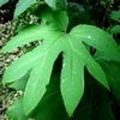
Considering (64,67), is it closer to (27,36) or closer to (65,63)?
(65,63)

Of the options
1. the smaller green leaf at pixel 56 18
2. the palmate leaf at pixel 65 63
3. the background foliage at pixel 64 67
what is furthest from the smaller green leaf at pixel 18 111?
the smaller green leaf at pixel 56 18

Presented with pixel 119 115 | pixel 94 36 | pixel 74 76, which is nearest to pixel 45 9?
pixel 94 36

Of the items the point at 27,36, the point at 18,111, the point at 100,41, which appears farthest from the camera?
the point at 18,111

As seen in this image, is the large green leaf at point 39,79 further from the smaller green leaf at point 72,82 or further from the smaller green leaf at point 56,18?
the smaller green leaf at point 56,18

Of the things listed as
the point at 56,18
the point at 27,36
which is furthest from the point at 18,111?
the point at 56,18

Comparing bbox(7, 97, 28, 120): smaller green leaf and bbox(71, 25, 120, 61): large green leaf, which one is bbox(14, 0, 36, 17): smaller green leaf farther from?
bbox(7, 97, 28, 120): smaller green leaf

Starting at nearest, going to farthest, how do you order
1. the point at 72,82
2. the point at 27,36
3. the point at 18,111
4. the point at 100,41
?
the point at 72,82 → the point at 100,41 → the point at 27,36 → the point at 18,111

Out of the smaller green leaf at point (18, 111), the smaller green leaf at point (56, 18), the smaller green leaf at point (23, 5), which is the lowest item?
the smaller green leaf at point (18, 111)

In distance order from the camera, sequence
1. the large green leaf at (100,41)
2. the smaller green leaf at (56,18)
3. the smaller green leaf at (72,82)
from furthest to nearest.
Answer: the smaller green leaf at (56,18)
the large green leaf at (100,41)
the smaller green leaf at (72,82)

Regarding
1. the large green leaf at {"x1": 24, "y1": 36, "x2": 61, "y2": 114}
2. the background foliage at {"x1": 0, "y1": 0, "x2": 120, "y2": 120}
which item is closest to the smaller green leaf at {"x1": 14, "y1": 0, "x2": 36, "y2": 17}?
the background foliage at {"x1": 0, "y1": 0, "x2": 120, "y2": 120}
